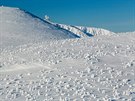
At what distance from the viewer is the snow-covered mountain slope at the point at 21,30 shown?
80.7 meters

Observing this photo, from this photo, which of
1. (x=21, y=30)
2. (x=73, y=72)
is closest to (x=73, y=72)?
(x=73, y=72)

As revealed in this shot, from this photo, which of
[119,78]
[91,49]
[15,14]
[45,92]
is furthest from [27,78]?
[15,14]

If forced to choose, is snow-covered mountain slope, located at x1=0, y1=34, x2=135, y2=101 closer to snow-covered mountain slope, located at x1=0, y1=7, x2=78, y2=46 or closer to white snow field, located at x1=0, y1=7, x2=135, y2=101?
white snow field, located at x1=0, y1=7, x2=135, y2=101

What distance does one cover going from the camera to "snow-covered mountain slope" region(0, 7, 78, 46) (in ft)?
265

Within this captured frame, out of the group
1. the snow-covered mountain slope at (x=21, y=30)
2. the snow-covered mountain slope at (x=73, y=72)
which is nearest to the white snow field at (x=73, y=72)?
the snow-covered mountain slope at (x=73, y=72)

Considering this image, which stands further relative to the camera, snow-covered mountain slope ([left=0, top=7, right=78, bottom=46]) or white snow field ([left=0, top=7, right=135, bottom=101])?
snow-covered mountain slope ([left=0, top=7, right=78, bottom=46])

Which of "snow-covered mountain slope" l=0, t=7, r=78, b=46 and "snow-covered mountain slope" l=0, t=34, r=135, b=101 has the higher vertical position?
"snow-covered mountain slope" l=0, t=7, r=78, b=46

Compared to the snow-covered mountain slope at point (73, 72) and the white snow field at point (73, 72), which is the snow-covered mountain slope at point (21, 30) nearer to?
the white snow field at point (73, 72)

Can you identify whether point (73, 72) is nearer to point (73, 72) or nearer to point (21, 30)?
point (73, 72)

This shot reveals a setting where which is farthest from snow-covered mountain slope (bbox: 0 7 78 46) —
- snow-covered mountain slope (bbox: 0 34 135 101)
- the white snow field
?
snow-covered mountain slope (bbox: 0 34 135 101)

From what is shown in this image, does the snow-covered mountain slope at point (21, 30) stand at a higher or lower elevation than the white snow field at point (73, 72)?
higher

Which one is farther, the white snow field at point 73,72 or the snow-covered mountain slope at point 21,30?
the snow-covered mountain slope at point 21,30

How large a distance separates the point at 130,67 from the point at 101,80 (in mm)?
3874

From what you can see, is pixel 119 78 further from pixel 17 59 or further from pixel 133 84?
pixel 17 59
